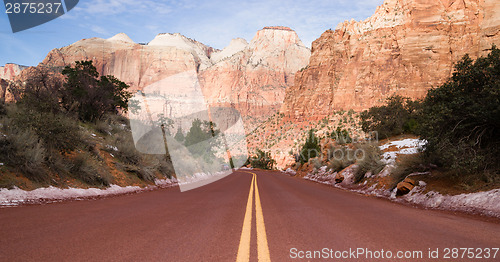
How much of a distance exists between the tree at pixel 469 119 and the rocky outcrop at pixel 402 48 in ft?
224

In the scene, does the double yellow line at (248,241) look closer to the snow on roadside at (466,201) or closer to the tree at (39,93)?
the snow on roadside at (466,201)

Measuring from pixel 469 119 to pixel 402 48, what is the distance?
252 ft

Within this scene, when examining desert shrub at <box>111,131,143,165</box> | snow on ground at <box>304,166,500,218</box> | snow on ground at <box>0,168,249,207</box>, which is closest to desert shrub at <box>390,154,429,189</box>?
snow on ground at <box>304,166,500,218</box>

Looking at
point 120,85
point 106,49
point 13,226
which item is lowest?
point 13,226

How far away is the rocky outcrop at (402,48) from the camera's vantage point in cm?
7000

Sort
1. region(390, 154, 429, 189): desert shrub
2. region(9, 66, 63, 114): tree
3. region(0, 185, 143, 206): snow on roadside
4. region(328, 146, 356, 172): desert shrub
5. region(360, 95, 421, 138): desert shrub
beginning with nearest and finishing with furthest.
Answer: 1. region(0, 185, 143, 206): snow on roadside
2. region(390, 154, 429, 189): desert shrub
3. region(9, 66, 63, 114): tree
4. region(328, 146, 356, 172): desert shrub
5. region(360, 95, 421, 138): desert shrub

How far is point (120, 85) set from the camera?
3584cm

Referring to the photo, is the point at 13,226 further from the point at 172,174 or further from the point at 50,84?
the point at 172,174

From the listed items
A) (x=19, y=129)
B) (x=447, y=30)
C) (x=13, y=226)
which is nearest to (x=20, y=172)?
(x=19, y=129)

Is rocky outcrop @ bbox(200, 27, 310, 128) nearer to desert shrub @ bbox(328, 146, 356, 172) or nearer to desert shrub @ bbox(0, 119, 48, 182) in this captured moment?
desert shrub @ bbox(328, 146, 356, 172)

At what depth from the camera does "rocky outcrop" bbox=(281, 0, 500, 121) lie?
7000 cm

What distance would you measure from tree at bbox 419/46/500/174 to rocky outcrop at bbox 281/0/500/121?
68.1 metres

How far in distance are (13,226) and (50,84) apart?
1652 cm

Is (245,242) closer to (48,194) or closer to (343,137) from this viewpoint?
(48,194)
